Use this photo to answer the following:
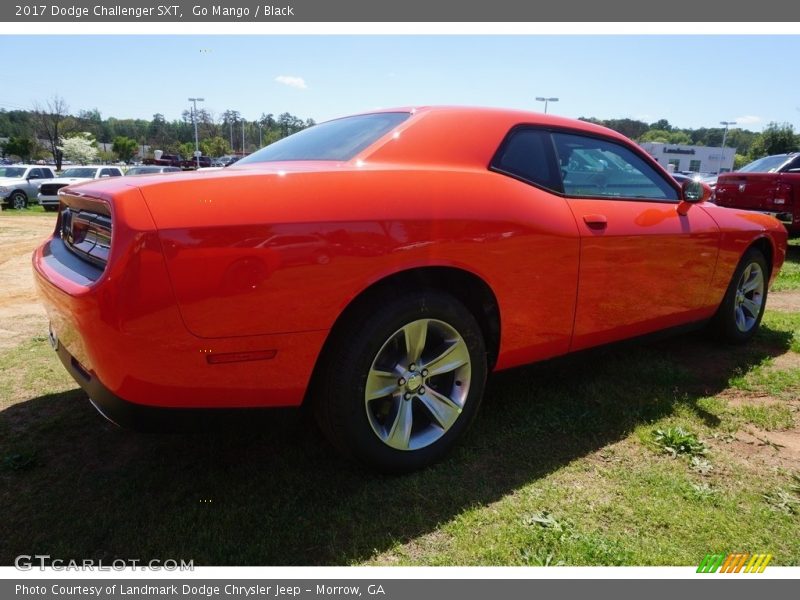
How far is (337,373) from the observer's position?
2.07m

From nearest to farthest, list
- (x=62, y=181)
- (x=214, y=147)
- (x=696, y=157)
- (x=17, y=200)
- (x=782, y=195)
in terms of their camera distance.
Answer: (x=782, y=195)
(x=62, y=181)
(x=17, y=200)
(x=214, y=147)
(x=696, y=157)

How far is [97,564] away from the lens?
1.85 m

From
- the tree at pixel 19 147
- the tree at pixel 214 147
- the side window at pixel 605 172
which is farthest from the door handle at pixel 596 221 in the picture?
the tree at pixel 214 147

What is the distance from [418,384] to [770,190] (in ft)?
27.2

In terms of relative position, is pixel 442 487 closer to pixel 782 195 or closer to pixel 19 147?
pixel 782 195

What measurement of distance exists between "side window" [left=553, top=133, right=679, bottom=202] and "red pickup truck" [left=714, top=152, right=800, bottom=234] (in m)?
6.02

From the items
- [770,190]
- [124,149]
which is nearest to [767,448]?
[770,190]

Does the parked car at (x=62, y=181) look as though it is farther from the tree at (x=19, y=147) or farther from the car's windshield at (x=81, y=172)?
the tree at (x=19, y=147)

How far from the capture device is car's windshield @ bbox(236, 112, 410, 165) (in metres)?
2.53

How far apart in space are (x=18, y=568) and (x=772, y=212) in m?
9.57

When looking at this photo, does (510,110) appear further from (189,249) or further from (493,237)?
(189,249)

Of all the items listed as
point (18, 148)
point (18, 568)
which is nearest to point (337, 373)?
point (18, 568)

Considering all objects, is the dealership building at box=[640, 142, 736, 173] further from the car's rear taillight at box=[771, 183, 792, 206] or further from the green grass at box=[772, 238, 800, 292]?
the car's rear taillight at box=[771, 183, 792, 206]

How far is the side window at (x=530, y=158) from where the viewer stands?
2.62 metres
